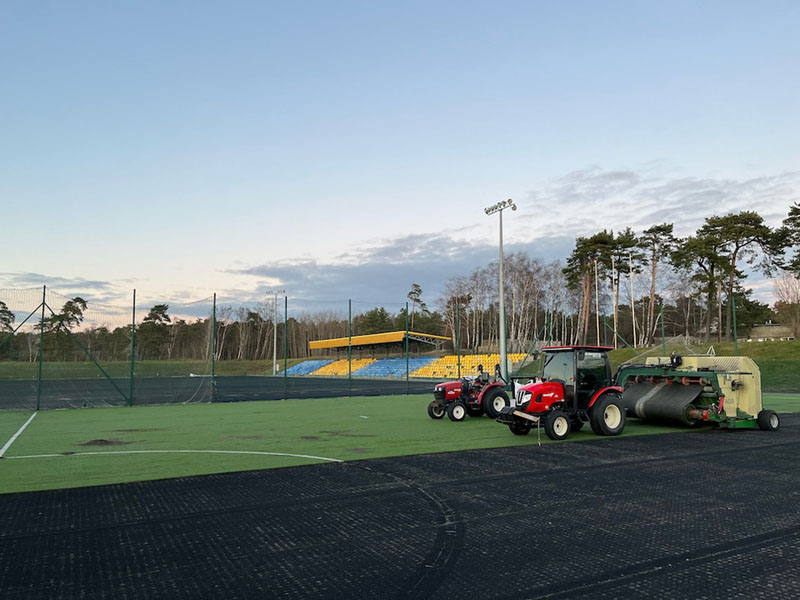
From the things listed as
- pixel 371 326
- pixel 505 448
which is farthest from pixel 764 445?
pixel 371 326

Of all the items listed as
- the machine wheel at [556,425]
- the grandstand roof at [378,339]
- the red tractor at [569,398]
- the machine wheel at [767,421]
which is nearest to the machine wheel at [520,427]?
the red tractor at [569,398]

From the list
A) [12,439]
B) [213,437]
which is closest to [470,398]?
[213,437]

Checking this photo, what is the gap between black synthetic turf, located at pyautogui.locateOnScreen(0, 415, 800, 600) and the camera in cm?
384

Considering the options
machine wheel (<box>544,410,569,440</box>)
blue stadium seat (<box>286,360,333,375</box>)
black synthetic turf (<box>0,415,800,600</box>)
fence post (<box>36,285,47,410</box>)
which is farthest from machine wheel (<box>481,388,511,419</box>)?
blue stadium seat (<box>286,360,333,375</box>)

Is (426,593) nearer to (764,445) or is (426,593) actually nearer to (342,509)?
(342,509)

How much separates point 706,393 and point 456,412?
17.5 ft

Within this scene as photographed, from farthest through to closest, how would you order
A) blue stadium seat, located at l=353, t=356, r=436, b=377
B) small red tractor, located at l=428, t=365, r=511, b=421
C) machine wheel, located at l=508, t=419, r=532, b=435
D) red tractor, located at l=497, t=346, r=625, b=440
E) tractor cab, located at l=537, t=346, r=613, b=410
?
blue stadium seat, located at l=353, t=356, r=436, b=377 → small red tractor, located at l=428, t=365, r=511, b=421 → tractor cab, located at l=537, t=346, r=613, b=410 → machine wheel, located at l=508, t=419, r=532, b=435 → red tractor, located at l=497, t=346, r=625, b=440

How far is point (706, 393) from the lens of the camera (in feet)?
39.0

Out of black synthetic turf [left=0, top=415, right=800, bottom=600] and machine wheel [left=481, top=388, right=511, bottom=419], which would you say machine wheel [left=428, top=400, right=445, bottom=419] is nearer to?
machine wheel [left=481, top=388, right=511, bottom=419]

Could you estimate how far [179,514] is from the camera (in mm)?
5602

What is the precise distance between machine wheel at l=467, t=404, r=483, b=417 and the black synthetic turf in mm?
6026

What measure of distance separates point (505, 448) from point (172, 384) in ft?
46.1

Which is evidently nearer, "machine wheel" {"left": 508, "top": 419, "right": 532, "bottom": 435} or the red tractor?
the red tractor

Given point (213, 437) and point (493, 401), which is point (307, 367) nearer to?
point (493, 401)
